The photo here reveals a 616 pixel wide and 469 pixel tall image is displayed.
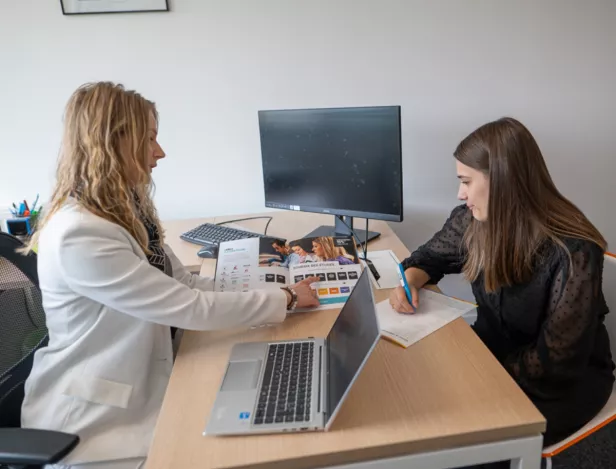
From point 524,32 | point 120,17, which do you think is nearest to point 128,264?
point 120,17

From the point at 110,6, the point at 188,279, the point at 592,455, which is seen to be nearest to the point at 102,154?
the point at 188,279

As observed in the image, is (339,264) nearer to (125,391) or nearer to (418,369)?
(418,369)

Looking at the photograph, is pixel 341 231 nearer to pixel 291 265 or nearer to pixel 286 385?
pixel 291 265

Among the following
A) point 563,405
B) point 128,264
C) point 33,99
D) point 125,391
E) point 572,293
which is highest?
point 33,99

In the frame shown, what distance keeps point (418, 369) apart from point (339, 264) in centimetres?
47

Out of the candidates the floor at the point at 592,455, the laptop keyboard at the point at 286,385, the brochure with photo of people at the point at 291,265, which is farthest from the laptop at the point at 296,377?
the floor at the point at 592,455

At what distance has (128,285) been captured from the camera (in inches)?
36.9

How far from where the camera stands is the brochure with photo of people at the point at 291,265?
125 cm

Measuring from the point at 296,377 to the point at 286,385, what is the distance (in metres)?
0.03

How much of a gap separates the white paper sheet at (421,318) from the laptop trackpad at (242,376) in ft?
0.98

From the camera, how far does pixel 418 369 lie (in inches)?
36.6

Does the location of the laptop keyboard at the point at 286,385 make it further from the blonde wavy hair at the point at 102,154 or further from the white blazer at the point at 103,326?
the blonde wavy hair at the point at 102,154

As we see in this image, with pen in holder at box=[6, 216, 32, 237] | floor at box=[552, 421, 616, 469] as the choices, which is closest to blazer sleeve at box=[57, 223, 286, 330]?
pen in holder at box=[6, 216, 32, 237]

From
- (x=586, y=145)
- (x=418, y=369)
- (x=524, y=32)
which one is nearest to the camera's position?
(x=418, y=369)
